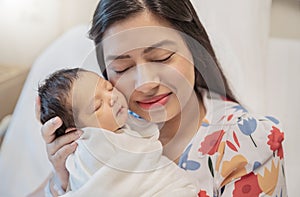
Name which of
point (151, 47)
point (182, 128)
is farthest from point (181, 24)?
point (182, 128)

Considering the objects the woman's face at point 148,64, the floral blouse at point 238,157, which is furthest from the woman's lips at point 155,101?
the floral blouse at point 238,157

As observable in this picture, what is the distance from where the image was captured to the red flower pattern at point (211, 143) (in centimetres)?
92

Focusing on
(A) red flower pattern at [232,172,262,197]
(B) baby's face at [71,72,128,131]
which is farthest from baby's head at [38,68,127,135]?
(A) red flower pattern at [232,172,262,197]

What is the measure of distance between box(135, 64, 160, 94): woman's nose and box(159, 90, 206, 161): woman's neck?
0.11 meters

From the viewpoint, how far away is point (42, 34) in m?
1.75

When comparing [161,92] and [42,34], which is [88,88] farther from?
[42,34]

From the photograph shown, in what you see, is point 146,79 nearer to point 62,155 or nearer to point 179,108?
point 179,108

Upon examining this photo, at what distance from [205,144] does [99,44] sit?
0.87 ft

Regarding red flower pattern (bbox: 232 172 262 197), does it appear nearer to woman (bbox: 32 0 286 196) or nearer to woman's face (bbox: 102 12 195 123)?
woman (bbox: 32 0 286 196)

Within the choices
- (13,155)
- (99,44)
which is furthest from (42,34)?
(99,44)

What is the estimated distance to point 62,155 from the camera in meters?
0.92

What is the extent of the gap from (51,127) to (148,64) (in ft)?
0.63

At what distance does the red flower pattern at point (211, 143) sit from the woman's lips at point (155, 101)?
12 centimetres

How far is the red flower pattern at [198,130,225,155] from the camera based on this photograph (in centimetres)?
92
